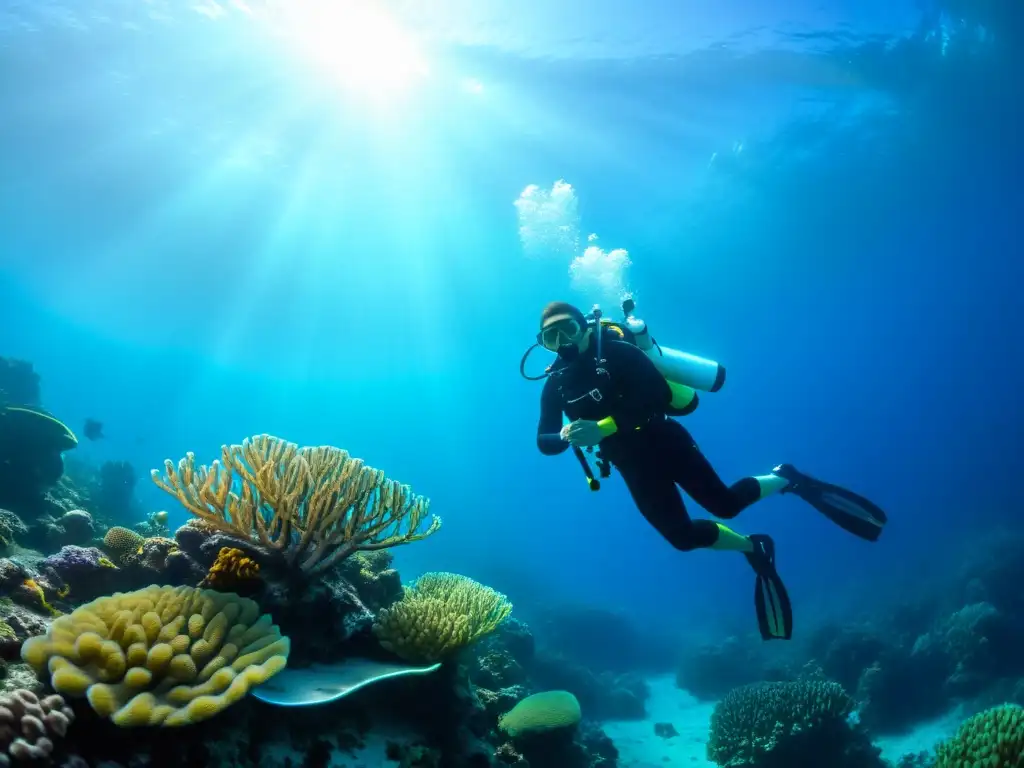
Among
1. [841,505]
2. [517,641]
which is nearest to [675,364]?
[841,505]

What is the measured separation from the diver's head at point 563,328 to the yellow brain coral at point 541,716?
4582 millimetres

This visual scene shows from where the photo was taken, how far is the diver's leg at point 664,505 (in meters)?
6.19

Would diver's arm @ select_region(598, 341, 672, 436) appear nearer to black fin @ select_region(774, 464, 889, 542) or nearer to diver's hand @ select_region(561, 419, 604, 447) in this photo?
diver's hand @ select_region(561, 419, 604, 447)

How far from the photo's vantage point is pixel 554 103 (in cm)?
3023

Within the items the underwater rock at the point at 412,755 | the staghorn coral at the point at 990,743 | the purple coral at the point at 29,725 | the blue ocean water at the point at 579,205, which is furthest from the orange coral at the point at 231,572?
the blue ocean water at the point at 579,205

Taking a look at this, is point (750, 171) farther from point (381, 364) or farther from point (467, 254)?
point (381, 364)

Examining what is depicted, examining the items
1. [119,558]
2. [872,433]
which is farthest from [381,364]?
[872,433]

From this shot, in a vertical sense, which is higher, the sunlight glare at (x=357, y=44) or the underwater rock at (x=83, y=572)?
the sunlight glare at (x=357, y=44)

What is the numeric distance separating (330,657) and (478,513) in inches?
4362

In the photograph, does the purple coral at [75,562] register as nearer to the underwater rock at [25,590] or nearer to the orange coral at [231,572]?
the underwater rock at [25,590]

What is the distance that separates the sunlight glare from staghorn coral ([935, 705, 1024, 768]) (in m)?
32.0

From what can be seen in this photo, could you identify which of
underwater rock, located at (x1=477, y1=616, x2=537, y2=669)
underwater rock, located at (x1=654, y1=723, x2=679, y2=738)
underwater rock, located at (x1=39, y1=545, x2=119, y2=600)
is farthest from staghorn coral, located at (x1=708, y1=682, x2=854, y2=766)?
underwater rock, located at (x1=39, y1=545, x2=119, y2=600)

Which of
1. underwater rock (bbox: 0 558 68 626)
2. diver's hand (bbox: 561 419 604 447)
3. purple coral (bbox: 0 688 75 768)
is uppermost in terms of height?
diver's hand (bbox: 561 419 604 447)

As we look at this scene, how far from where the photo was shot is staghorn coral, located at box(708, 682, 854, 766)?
26.9 ft
